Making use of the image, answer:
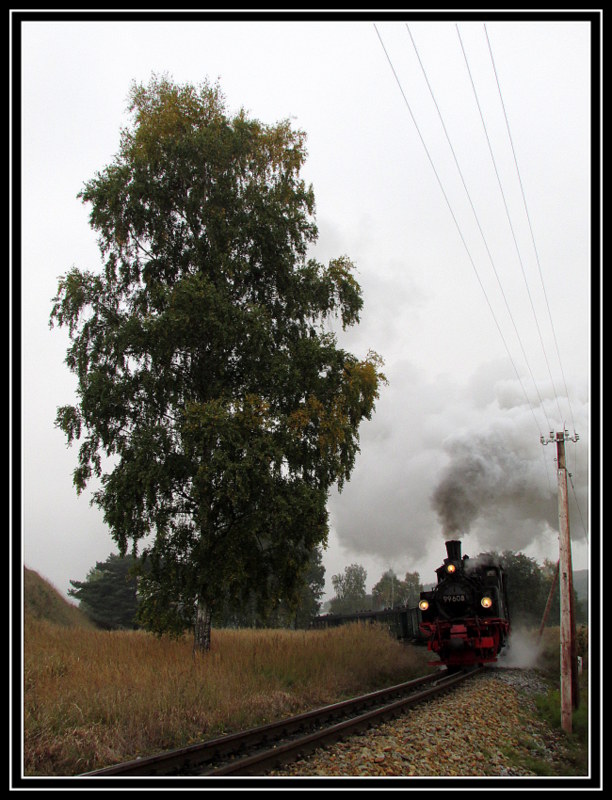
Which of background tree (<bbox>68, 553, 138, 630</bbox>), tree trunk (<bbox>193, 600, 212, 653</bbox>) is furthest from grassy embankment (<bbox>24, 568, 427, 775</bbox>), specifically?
background tree (<bbox>68, 553, 138, 630</bbox>)

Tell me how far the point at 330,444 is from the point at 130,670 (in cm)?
619

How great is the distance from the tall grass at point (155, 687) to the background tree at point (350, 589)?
79114 mm

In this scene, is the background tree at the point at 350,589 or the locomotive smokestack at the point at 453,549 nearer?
the locomotive smokestack at the point at 453,549

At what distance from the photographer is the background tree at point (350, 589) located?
90.6 m

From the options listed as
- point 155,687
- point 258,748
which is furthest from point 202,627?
point 258,748

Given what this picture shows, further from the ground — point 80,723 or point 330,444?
point 330,444

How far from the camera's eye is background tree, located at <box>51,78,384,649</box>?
11922 mm

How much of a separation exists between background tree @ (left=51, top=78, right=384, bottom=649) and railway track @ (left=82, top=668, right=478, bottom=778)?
12.0ft

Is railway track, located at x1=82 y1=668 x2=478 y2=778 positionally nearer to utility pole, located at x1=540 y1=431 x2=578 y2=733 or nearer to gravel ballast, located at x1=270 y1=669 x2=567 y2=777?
gravel ballast, located at x1=270 y1=669 x2=567 y2=777

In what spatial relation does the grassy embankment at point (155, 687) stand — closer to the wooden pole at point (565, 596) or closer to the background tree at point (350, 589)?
the wooden pole at point (565, 596)

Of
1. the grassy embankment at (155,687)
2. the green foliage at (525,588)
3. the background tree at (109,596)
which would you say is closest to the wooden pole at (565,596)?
the grassy embankment at (155,687)
